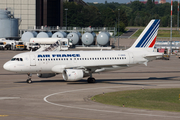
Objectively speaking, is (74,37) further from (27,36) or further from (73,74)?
(73,74)

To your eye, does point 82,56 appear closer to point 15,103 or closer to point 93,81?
point 93,81

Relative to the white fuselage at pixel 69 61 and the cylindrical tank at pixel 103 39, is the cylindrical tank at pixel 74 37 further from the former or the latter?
the white fuselage at pixel 69 61

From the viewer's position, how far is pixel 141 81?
4550 centimetres

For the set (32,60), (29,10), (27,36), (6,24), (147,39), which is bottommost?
(32,60)

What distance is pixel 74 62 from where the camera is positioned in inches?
1705

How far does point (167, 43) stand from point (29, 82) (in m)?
76.2

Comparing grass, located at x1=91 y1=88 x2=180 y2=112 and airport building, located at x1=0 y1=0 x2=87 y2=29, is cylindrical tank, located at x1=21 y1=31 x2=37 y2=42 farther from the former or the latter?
grass, located at x1=91 y1=88 x2=180 y2=112

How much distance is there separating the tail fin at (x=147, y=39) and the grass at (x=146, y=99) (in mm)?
11860

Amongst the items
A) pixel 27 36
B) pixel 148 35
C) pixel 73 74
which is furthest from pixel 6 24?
pixel 73 74

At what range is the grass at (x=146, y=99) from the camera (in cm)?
2798

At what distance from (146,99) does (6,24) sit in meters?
106

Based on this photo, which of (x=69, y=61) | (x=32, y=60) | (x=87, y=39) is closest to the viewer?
(x=32, y=60)

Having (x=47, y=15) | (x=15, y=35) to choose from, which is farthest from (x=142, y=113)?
(x=47, y=15)

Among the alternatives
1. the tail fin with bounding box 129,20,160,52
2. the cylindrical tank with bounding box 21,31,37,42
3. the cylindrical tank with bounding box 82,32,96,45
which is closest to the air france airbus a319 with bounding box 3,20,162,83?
the tail fin with bounding box 129,20,160,52
